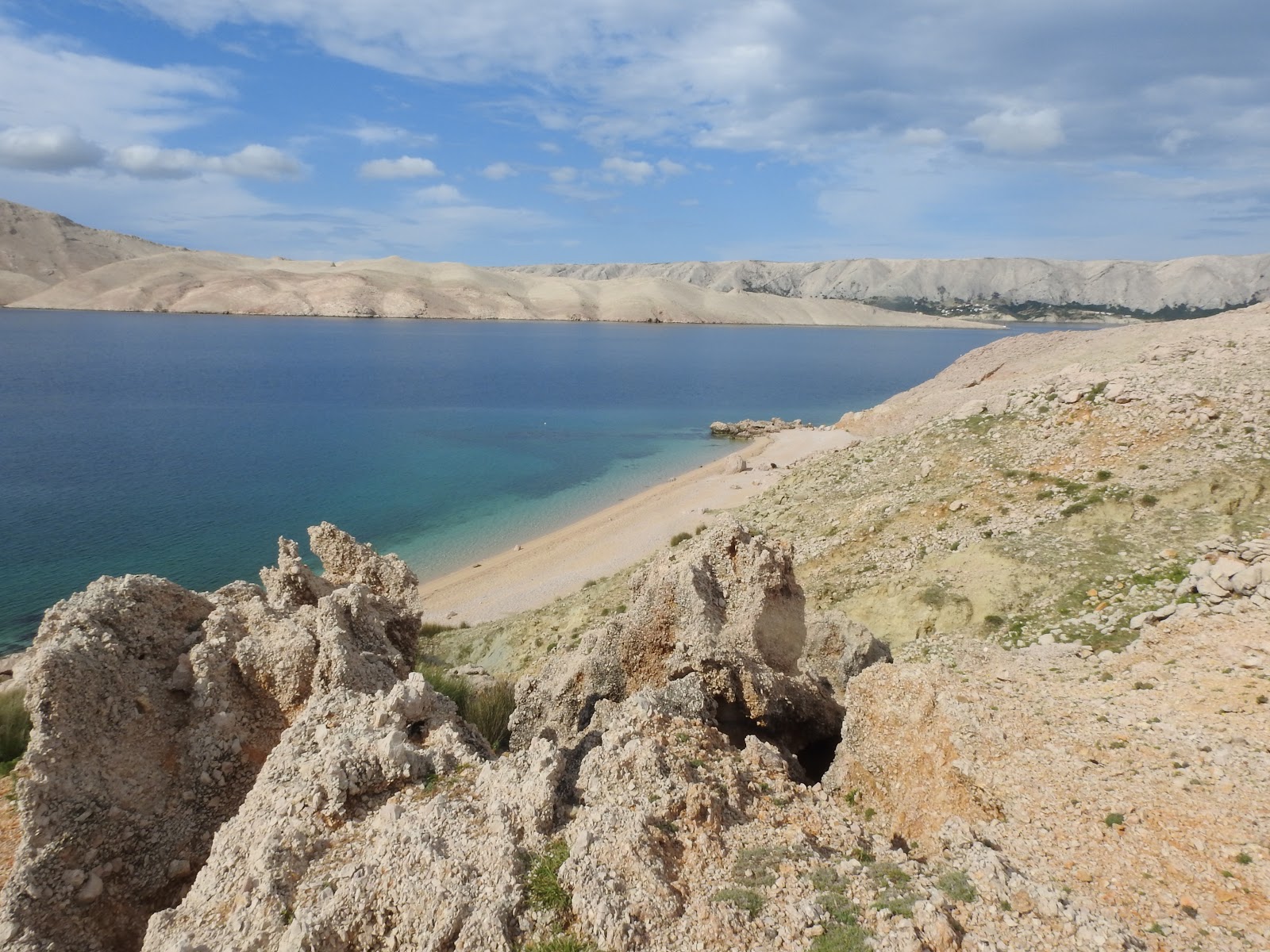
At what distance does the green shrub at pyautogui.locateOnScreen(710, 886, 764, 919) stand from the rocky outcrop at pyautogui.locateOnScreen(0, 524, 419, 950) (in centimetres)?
559

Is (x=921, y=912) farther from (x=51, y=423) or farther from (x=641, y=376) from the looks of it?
(x=641, y=376)

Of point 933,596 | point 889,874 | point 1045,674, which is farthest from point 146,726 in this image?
point 933,596

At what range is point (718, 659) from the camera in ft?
40.8

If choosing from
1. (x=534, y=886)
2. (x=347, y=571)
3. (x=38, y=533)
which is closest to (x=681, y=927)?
(x=534, y=886)

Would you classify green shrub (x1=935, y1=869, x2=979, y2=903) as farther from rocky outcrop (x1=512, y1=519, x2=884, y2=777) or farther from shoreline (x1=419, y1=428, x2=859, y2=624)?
shoreline (x1=419, y1=428, x2=859, y2=624)

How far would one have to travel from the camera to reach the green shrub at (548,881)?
6992 mm

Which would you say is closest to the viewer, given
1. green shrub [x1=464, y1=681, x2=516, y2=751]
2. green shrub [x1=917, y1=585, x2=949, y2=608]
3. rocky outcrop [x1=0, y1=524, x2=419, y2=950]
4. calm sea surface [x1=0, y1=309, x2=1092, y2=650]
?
rocky outcrop [x1=0, y1=524, x2=419, y2=950]

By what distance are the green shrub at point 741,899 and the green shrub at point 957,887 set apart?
6.22 ft

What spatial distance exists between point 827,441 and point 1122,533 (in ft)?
139

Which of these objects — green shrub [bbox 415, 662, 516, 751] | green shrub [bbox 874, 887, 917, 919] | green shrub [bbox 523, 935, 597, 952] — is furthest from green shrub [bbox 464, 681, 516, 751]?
green shrub [bbox 874, 887, 917, 919]

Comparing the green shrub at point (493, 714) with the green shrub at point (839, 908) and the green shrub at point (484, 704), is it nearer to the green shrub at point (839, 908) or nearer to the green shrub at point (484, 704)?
the green shrub at point (484, 704)

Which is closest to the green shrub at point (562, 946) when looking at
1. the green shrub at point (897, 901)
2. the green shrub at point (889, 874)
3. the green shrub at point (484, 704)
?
the green shrub at point (897, 901)

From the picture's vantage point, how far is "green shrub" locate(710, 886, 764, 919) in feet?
23.1

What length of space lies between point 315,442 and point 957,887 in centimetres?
6443
